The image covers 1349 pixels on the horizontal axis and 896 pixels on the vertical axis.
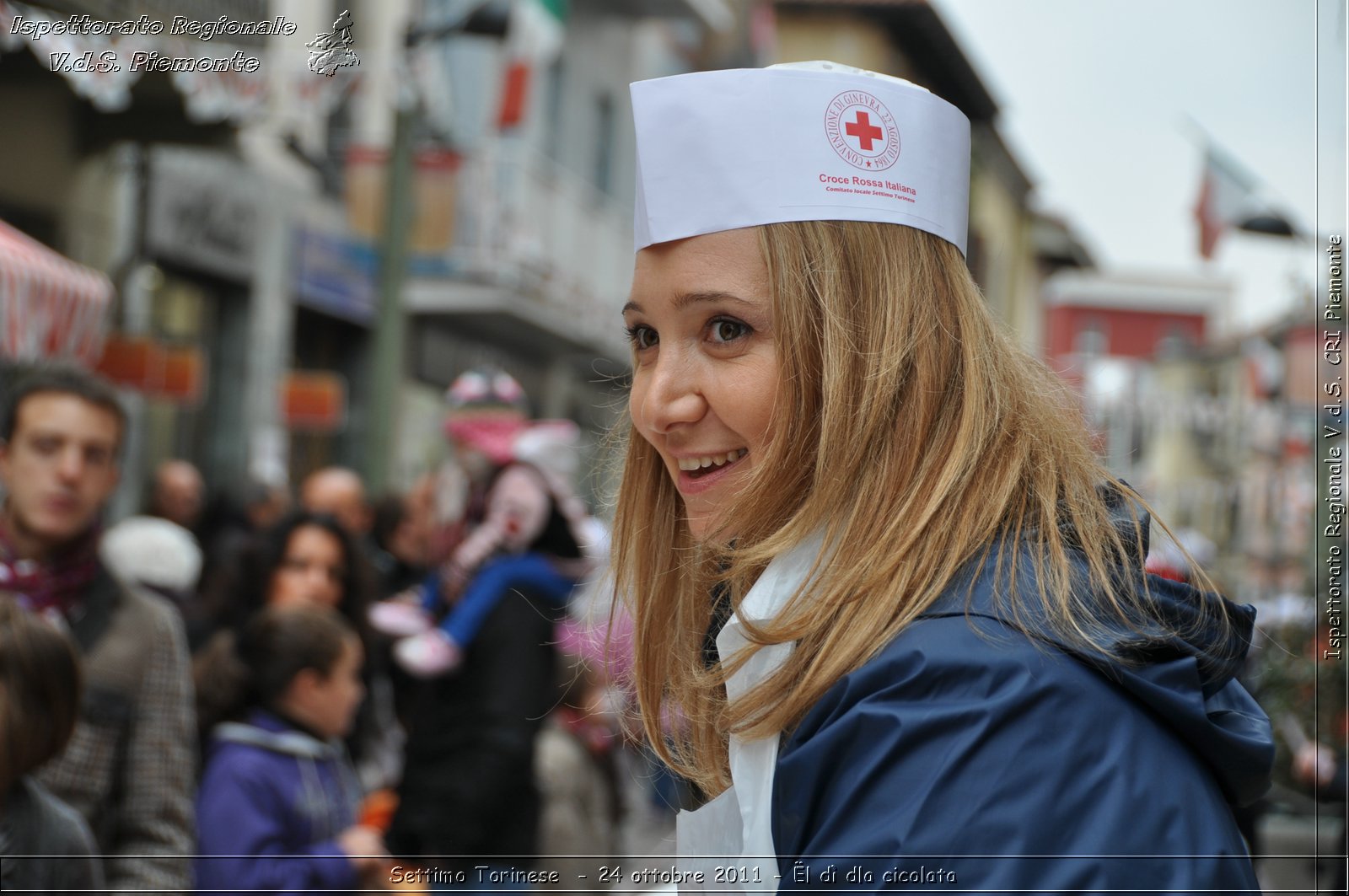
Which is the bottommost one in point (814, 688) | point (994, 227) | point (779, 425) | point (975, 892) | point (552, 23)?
point (975, 892)

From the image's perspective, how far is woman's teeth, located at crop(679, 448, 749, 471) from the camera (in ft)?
4.61

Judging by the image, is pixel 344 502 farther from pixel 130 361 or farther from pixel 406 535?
pixel 130 361

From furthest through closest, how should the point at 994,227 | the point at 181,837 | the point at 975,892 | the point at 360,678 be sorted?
the point at 360,678
the point at 994,227
the point at 181,837
the point at 975,892

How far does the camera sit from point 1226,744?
116cm

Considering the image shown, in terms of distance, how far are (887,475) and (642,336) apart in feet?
1.13

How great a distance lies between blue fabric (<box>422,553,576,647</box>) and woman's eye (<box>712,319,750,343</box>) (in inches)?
97.4

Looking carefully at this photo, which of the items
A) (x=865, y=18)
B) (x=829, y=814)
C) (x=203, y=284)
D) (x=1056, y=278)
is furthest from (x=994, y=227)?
(x=203, y=284)

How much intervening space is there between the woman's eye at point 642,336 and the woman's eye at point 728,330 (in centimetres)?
11

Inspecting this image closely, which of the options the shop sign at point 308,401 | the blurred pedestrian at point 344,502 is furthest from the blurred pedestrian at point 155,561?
the shop sign at point 308,401

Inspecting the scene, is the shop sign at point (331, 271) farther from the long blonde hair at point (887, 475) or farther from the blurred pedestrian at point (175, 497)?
the long blonde hair at point (887, 475)

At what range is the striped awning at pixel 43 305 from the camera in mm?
3775

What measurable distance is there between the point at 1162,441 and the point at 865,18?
744 centimetres

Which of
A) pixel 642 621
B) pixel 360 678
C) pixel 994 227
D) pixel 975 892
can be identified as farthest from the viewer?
pixel 360 678

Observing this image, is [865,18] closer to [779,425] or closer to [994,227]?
[994,227]
